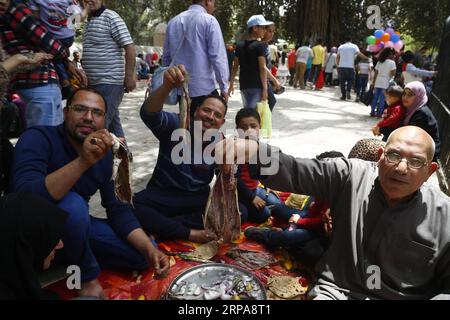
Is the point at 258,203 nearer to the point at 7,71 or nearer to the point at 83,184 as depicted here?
the point at 83,184

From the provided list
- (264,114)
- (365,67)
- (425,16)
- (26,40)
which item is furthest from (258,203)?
(425,16)

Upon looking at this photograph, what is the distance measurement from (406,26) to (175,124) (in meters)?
19.2

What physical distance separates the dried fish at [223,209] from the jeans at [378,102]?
273 inches

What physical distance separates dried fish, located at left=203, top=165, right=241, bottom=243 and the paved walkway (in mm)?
1285

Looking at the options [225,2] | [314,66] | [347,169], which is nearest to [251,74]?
[347,169]

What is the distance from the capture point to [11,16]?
8.05ft

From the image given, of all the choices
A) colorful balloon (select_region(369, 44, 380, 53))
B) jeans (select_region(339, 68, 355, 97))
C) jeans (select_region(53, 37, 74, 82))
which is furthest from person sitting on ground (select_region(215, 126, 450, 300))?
colorful balloon (select_region(369, 44, 380, 53))

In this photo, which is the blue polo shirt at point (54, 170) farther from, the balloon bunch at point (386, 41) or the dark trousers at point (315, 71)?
the dark trousers at point (315, 71)

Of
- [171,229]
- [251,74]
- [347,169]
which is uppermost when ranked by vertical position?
[251,74]

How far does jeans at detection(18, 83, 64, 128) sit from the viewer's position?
2.60m

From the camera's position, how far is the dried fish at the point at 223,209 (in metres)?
2.49

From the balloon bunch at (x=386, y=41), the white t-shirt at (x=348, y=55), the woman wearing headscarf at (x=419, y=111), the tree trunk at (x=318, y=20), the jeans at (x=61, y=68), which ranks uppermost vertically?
the tree trunk at (x=318, y=20)

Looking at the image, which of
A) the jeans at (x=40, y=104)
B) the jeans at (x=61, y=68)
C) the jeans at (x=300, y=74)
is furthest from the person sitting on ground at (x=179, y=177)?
the jeans at (x=300, y=74)
